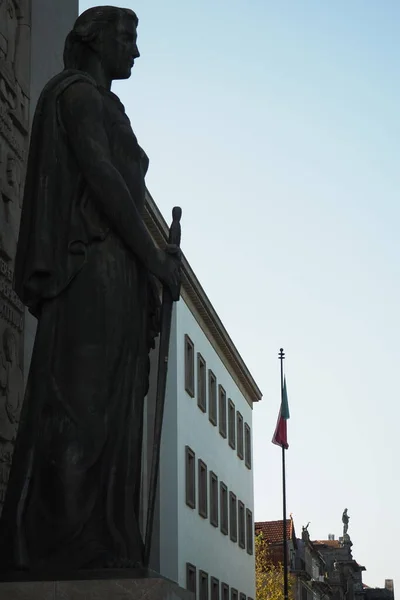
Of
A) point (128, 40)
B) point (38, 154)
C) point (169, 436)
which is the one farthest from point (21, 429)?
point (169, 436)

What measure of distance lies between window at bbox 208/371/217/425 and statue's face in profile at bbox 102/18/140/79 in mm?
43366

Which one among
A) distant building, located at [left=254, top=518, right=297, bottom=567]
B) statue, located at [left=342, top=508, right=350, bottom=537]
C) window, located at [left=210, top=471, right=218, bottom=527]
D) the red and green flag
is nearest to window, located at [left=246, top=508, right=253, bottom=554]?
the red and green flag

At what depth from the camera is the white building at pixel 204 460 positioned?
4144 cm

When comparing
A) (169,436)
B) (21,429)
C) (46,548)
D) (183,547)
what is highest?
(169,436)

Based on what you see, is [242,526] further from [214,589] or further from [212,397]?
[212,397]

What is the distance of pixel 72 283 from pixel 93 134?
2.17 ft

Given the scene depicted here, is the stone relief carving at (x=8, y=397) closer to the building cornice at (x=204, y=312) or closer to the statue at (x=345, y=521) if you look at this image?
the building cornice at (x=204, y=312)

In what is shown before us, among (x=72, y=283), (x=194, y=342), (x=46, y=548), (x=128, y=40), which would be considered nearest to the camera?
(x=46, y=548)

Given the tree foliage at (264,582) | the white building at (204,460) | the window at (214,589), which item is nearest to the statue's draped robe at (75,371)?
the white building at (204,460)

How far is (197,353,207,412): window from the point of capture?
47.1 m

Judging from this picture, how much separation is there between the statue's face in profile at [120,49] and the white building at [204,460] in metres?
34.5

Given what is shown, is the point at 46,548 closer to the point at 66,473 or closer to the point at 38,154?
the point at 66,473

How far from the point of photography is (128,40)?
612cm

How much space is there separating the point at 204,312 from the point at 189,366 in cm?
394
